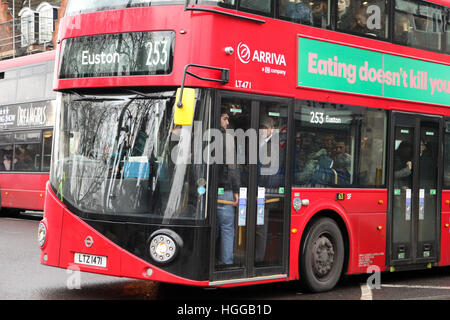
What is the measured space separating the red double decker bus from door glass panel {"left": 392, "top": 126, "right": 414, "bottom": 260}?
205 millimetres

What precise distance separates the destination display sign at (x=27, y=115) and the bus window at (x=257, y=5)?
1250 cm

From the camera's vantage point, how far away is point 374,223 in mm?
11461

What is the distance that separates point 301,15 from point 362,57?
53.1 inches

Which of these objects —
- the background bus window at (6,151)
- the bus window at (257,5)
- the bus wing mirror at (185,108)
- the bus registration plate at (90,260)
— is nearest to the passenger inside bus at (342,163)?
the bus window at (257,5)

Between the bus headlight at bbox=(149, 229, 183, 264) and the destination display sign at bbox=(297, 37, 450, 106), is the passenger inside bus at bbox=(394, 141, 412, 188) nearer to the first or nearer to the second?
the destination display sign at bbox=(297, 37, 450, 106)

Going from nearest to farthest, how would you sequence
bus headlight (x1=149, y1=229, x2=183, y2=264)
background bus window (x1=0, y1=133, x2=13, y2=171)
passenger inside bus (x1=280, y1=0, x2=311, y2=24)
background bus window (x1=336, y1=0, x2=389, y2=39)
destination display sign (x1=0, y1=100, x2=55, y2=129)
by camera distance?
bus headlight (x1=149, y1=229, x2=183, y2=264) < passenger inside bus (x1=280, y1=0, x2=311, y2=24) < background bus window (x1=336, y1=0, x2=389, y2=39) < destination display sign (x1=0, y1=100, x2=55, y2=129) < background bus window (x1=0, y1=133, x2=13, y2=171)

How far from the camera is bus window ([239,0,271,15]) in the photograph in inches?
377

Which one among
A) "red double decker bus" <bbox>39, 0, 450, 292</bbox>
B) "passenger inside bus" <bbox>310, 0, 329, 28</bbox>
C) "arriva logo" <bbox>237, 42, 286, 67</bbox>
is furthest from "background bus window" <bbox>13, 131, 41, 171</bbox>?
"arriva logo" <bbox>237, 42, 286, 67</bbox>

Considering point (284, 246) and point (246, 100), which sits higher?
point (246, 100)

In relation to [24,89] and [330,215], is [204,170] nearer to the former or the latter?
[330,215]

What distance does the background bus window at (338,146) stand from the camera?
10367mm

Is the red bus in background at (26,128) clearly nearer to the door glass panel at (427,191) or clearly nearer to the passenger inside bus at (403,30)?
the passenger inside bus at (403,30)

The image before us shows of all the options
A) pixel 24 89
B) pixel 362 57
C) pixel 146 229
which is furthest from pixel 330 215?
pixel 24 89

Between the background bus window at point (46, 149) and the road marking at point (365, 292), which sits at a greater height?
the background bus window at point (46, 149)
